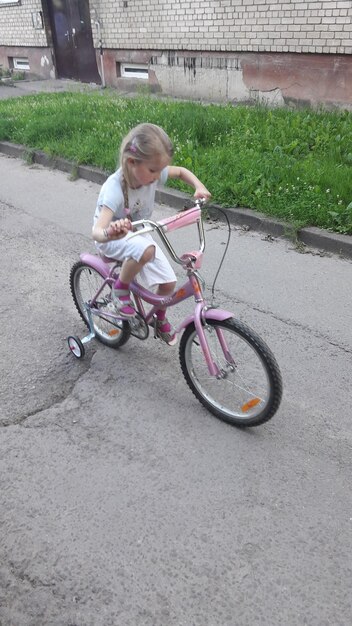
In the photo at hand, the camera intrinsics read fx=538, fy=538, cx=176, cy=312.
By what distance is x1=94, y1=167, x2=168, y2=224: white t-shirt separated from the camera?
9.09 ft

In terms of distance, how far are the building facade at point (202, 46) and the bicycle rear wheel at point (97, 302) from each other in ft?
20.5

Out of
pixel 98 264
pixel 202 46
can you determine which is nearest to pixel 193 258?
pixel 98 264

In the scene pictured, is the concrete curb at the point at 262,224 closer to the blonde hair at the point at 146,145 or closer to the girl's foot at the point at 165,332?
the girl's foot at the point at 165,332

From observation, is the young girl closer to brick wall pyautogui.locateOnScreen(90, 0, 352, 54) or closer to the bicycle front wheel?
the bicycle front wheel

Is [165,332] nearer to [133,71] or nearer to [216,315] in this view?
[216,315]

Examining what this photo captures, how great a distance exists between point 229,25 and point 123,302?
8239 millimetres

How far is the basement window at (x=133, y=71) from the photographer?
11852 mm

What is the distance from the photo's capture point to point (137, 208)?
2951 millimetres

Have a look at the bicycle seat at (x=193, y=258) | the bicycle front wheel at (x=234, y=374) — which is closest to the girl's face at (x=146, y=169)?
the bicycle seat at (x=193, y=258)

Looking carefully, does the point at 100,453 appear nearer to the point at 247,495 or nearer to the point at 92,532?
the point at 92,532

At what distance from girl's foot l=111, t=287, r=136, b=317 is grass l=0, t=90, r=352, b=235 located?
2382 millimetres

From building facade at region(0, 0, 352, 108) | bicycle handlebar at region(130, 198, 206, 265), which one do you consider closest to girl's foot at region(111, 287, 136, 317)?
bicycle handlebar at region(130, 198, 206, 265)

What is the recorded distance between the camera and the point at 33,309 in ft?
13.6

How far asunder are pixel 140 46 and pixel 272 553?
37.9ft
